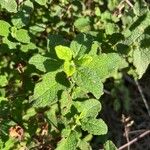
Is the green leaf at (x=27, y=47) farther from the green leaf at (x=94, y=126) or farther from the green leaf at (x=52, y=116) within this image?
the green leaf at (x=94, y=126)

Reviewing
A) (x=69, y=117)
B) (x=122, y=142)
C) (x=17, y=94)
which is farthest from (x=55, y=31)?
(x=122, y=142)

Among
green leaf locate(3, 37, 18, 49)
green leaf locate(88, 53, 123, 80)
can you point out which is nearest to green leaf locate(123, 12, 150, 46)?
green leaf locate(88, 53, 123, 80)

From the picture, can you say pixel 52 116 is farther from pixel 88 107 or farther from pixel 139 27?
pixel 139 27

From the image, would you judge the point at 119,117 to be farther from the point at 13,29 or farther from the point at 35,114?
the point at 13,29

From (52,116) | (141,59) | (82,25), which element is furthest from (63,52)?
(82,25)

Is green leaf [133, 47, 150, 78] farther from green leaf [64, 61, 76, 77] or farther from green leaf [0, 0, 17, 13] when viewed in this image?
green leaf [0, 0, 17, 13]

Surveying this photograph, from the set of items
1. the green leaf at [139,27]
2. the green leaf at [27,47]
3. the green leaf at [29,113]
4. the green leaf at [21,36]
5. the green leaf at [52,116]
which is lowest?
the green leaf at [29,113]

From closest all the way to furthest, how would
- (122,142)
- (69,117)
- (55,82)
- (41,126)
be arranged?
(55,82) → (69,117) → (41,126) → (122,142)

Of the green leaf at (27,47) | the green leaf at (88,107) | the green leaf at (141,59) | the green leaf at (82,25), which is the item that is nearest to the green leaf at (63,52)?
the green leaf at (88,107)
